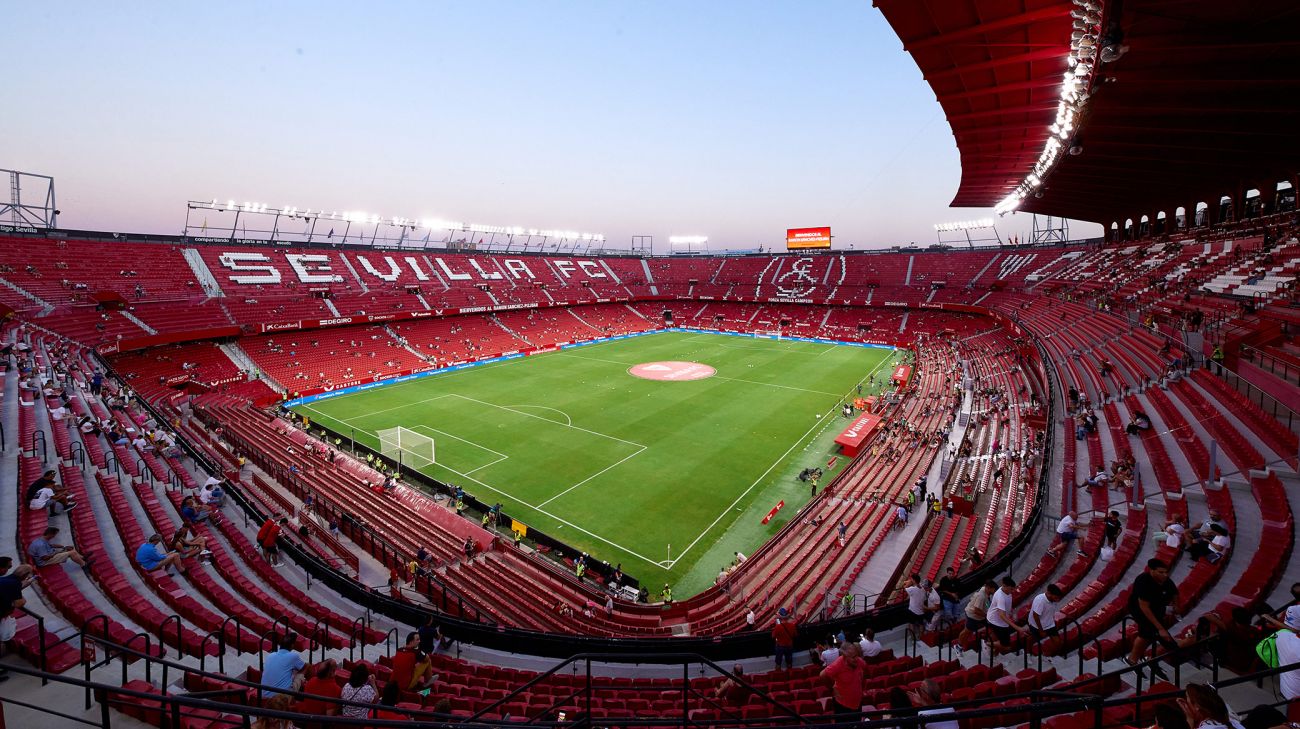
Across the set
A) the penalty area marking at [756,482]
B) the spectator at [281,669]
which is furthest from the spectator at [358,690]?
the penalty area marking at [756,482]

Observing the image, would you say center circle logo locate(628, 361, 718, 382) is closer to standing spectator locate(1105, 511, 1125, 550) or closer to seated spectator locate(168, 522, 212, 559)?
standing spectator locate(1105, 511, 1125, 550)

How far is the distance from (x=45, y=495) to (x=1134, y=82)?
26.6 m

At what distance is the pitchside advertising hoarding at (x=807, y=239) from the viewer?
83625mm

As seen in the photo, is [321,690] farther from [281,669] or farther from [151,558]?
[151,558]

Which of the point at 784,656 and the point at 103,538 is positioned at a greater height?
the point at 103,538

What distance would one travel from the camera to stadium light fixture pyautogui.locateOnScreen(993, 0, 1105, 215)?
11.2 meters

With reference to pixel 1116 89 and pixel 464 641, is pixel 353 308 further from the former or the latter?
pixel 1116 89

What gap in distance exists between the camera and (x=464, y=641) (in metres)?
12.4

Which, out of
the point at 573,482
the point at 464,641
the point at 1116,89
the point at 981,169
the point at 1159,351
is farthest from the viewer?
the point at 981,169

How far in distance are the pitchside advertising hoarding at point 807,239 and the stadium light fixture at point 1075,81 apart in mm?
59796

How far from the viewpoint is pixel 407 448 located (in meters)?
27.3

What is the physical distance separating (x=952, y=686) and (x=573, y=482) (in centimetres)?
1859

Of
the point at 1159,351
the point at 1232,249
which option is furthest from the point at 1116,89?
the point at 1232,249

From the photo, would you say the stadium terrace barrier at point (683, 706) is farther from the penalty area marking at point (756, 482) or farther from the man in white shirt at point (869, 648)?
the penalty area marking at point (756, 482)
